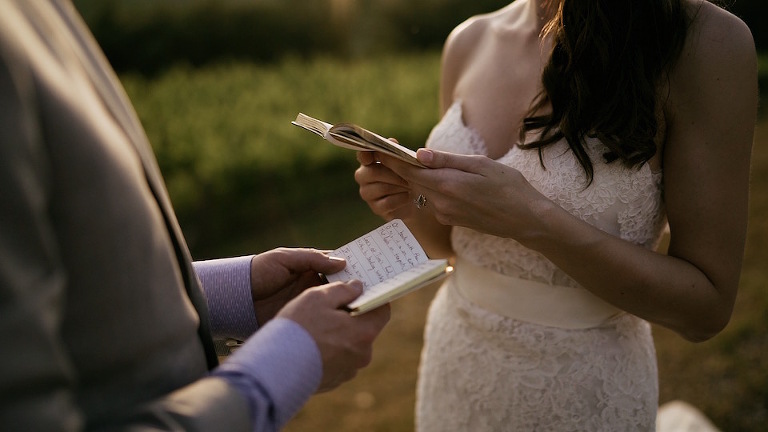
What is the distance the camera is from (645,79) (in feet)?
5.81

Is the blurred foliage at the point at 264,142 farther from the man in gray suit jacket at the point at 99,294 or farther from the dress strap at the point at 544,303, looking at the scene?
the man in gray suit jacket at the point at 99,294

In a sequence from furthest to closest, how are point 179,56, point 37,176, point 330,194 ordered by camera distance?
1. point 179,56
2. point 330,194
3. point 37,176

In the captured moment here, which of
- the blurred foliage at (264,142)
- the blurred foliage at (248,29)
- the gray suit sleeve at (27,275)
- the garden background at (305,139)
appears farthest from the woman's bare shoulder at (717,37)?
the blurred foliage at (248,29)

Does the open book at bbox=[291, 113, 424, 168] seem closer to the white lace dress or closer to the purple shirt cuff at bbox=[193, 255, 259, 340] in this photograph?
the purple shirt cuff at bbox=[193, 255, 259, 340]

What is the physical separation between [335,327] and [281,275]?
45 centimetres

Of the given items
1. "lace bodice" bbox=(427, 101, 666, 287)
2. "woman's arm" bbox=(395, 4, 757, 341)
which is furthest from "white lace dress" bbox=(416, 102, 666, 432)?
"woman's arm" bbox=(395, 4, 757, 341)

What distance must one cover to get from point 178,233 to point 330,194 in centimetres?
623

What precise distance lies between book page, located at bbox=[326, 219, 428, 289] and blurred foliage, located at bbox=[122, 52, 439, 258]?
4725mm

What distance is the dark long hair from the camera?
176cm

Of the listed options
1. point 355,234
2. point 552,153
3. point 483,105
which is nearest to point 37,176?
point 552,153

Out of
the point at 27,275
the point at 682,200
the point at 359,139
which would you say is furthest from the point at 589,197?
the point at 27,275

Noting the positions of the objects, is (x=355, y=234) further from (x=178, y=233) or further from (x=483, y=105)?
(x=178, y=233)

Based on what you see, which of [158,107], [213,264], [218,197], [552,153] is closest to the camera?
[213,264]

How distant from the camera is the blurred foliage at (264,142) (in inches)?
251
